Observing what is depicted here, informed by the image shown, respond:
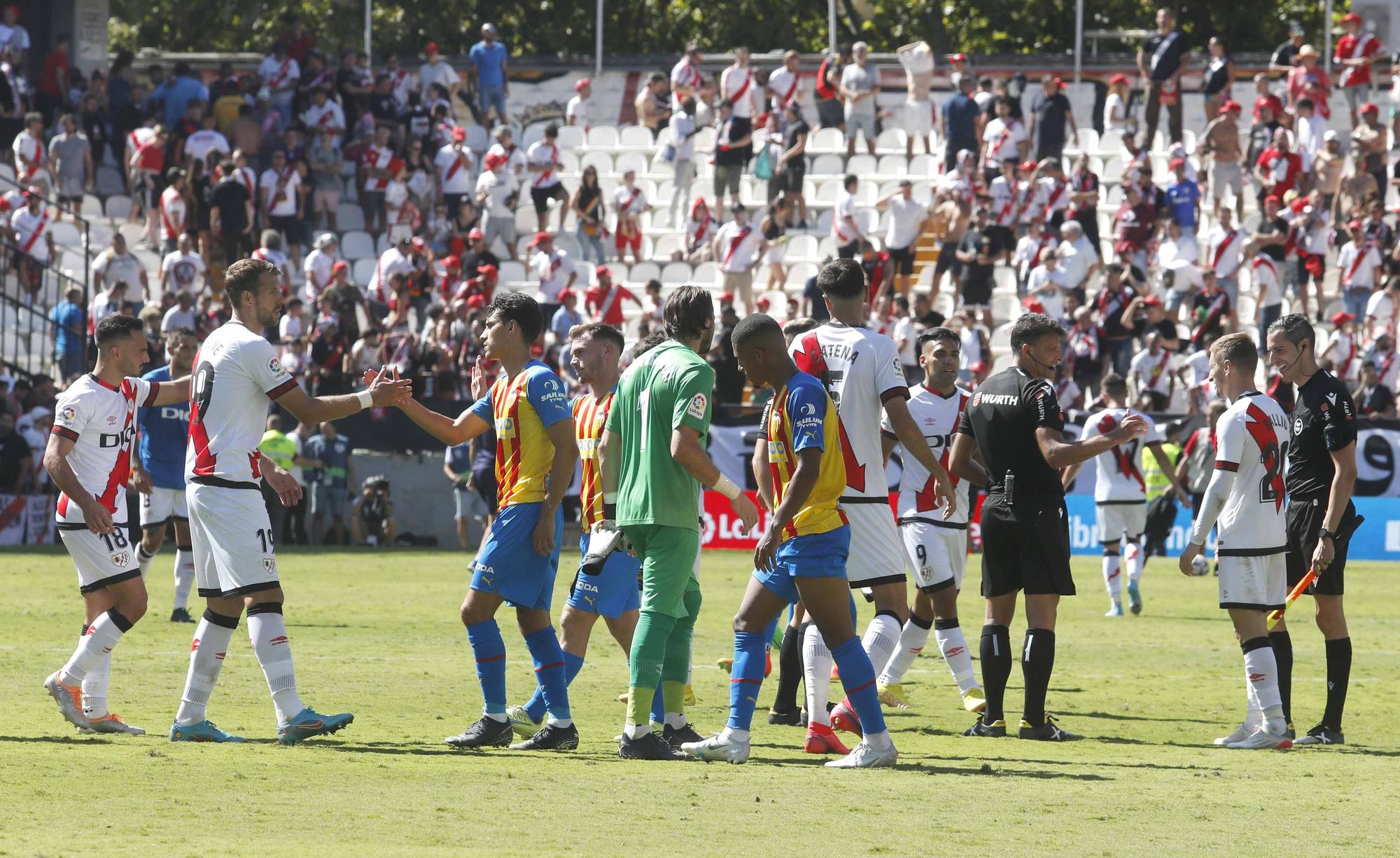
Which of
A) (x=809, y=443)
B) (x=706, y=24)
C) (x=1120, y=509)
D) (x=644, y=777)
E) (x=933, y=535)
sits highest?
(x=706, y=24)

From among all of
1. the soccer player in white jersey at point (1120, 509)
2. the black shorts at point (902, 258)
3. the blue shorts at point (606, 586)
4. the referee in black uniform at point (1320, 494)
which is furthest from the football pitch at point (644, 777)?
the black shorts at point (902, 258)

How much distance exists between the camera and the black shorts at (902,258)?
97.8ft

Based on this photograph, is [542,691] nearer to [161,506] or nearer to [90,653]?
[90,653]

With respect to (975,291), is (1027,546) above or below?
below

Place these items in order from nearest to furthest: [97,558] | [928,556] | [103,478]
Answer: [97,558] → [103,478] → [928,556]

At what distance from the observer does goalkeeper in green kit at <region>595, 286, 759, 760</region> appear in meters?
8.47

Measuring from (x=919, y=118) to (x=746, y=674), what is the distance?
2728 centimetres

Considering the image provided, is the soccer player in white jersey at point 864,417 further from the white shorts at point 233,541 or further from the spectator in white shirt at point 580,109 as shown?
the spectator in white shirt at point 580,109

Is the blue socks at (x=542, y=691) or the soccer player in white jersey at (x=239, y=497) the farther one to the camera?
the blue socks at (x=542, y=691)

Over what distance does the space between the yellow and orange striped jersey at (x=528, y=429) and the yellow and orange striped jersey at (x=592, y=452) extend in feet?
2.02

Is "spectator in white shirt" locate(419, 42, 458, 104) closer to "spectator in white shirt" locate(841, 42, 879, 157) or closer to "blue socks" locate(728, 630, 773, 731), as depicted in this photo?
"spectator in white shirt" locate(841, 42, 879, 157)

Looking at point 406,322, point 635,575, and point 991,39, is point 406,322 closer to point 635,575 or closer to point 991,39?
point 635,575

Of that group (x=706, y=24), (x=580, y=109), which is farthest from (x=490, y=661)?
(x=706, y=24)

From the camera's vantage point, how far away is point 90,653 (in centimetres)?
952
